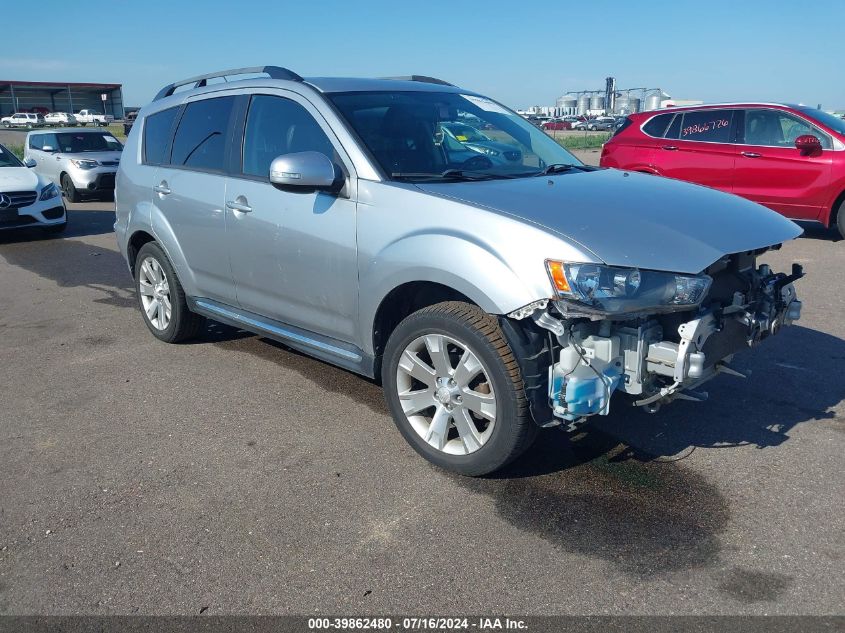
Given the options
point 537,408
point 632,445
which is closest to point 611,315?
point 537,408

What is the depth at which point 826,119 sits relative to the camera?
9789 mm

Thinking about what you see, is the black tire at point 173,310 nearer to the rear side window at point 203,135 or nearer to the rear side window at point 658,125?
the rear side window at point 203,135

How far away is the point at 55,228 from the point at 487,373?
35.1 feet

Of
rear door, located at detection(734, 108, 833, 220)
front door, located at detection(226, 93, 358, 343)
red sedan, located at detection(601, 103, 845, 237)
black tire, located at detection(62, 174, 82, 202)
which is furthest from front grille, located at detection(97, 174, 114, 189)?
front door, located at detection(226, 93, 358, 343)

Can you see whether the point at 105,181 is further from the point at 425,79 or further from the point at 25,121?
the point at 25,121

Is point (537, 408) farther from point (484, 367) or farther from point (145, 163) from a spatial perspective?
point (145, 163)

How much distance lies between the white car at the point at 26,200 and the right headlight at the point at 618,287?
10435 millimetres

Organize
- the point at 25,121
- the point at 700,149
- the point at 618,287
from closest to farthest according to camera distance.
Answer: the point at 618,287 → the point at 700,149 → the point at 25,121

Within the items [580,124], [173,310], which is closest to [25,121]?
[580,124]

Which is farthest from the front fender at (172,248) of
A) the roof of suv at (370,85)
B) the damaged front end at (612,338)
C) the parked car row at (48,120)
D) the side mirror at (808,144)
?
the parked car row at (48,120)

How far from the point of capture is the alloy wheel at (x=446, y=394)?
346 centimetres

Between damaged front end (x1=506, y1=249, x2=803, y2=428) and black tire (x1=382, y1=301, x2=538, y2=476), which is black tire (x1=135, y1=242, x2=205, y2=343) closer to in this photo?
black tire (x1=382, y1=301, x2=538, y2=476)

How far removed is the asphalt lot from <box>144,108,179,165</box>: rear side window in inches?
61.6

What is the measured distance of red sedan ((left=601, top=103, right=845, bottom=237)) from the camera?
31.4ft
